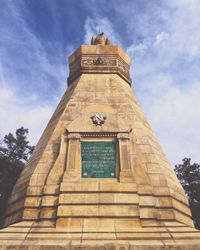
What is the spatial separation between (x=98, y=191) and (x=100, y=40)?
9364mm

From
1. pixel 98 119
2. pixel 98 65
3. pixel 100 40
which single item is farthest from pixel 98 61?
pixel 98 119

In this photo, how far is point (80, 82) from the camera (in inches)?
477

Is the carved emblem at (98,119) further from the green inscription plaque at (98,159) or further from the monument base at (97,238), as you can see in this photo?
the monument base at (97,238)

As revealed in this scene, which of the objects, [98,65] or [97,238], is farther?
[98,65]

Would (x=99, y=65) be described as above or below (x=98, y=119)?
above

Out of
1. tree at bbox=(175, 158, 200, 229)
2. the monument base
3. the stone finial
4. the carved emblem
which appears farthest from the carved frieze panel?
tree at bbox=(175, 158, 200, 229)

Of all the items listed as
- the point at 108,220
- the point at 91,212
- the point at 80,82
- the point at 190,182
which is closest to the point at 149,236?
the point at 108,220

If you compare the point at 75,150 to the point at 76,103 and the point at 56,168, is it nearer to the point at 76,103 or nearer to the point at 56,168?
the point at 56,168

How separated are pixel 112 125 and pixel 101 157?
1302 millimetres

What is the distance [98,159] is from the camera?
8.34 metres

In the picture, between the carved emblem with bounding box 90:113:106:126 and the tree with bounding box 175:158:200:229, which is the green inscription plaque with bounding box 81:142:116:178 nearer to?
the carved emblem with bounding box 90:113:106:126

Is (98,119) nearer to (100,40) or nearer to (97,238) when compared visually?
(97,238)

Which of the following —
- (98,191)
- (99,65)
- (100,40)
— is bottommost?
(98,191)

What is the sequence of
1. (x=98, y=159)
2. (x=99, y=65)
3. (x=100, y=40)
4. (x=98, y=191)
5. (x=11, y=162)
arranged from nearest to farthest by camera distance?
(x=98, y=191), (x=98, y=159), (x=99, y=65), (x=100, y=40), (x=11, y=162)
